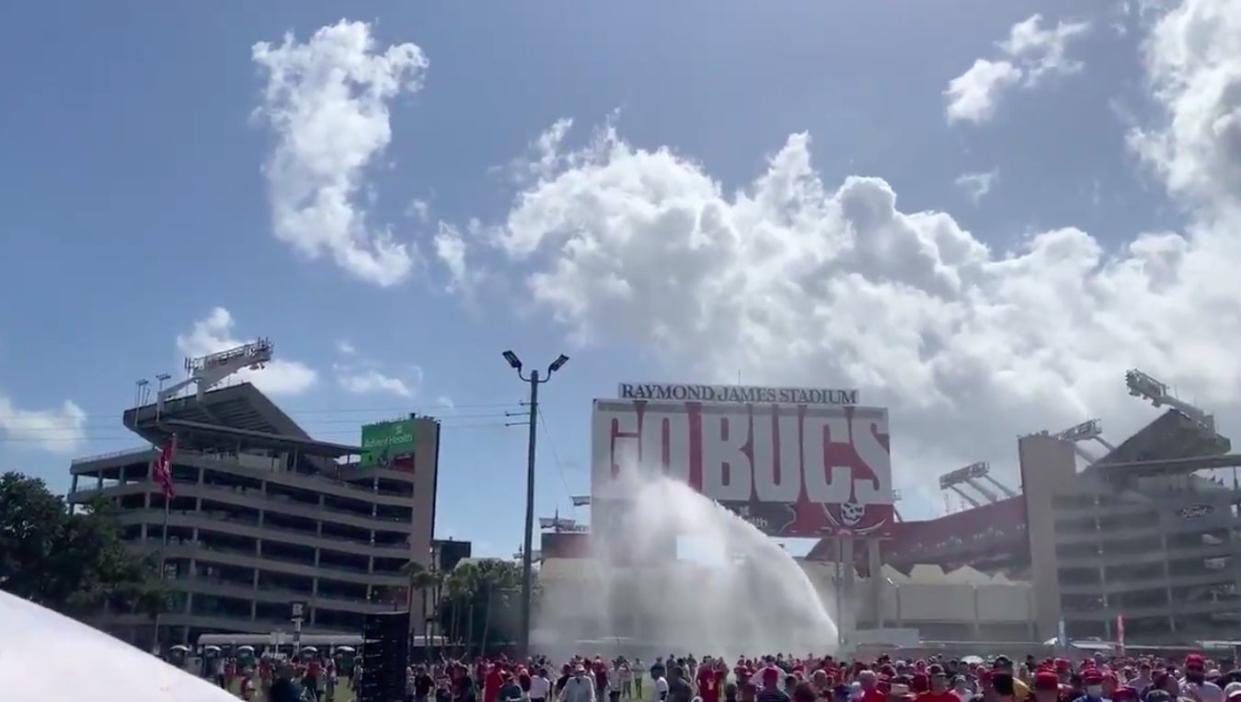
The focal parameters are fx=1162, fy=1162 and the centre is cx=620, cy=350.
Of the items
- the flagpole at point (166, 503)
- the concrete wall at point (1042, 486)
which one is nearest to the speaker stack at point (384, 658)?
the flagpole at point (166, 503)

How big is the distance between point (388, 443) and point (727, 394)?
1998 inches

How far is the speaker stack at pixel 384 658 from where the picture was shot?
20.8m

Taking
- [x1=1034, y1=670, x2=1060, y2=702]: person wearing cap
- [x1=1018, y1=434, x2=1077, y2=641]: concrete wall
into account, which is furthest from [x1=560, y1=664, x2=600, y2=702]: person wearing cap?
[x1=1018, y1=434, x2=1077, y2=641]: concrete wall

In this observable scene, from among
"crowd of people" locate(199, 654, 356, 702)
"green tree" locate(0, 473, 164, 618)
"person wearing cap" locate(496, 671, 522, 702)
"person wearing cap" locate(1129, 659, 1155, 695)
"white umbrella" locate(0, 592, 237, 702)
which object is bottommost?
"crowd of people" locate(199, 654, 356, 702)

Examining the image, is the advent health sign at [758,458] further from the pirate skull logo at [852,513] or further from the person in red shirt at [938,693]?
the person in red shirt at [938,693]

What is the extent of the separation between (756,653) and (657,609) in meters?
9.71

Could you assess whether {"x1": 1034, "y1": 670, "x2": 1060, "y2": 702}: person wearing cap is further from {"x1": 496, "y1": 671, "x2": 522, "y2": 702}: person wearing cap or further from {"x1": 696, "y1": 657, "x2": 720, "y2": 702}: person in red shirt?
{"x1": 696, "y1": 657, "x2": 720, "y2": 702}: person in red shirt

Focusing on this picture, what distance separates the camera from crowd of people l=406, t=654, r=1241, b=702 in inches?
384

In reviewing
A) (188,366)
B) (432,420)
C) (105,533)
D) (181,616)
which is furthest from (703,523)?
(188,366)

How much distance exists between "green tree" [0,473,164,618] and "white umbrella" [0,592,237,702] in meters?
68.1

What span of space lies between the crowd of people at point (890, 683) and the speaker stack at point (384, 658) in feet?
6.14

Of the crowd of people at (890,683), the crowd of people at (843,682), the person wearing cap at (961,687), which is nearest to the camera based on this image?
the crowd of people at (890,683)

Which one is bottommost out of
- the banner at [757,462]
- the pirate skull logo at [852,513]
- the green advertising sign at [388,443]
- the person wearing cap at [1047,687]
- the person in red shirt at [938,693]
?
the person in red shirt at [938,693]

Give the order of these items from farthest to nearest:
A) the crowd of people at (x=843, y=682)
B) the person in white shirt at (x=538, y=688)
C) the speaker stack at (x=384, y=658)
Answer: the person in white shirt at (x=538, y=688) < the speaker stack at (x=384, y=658) < the crowd of people at (x=843, y=682)
